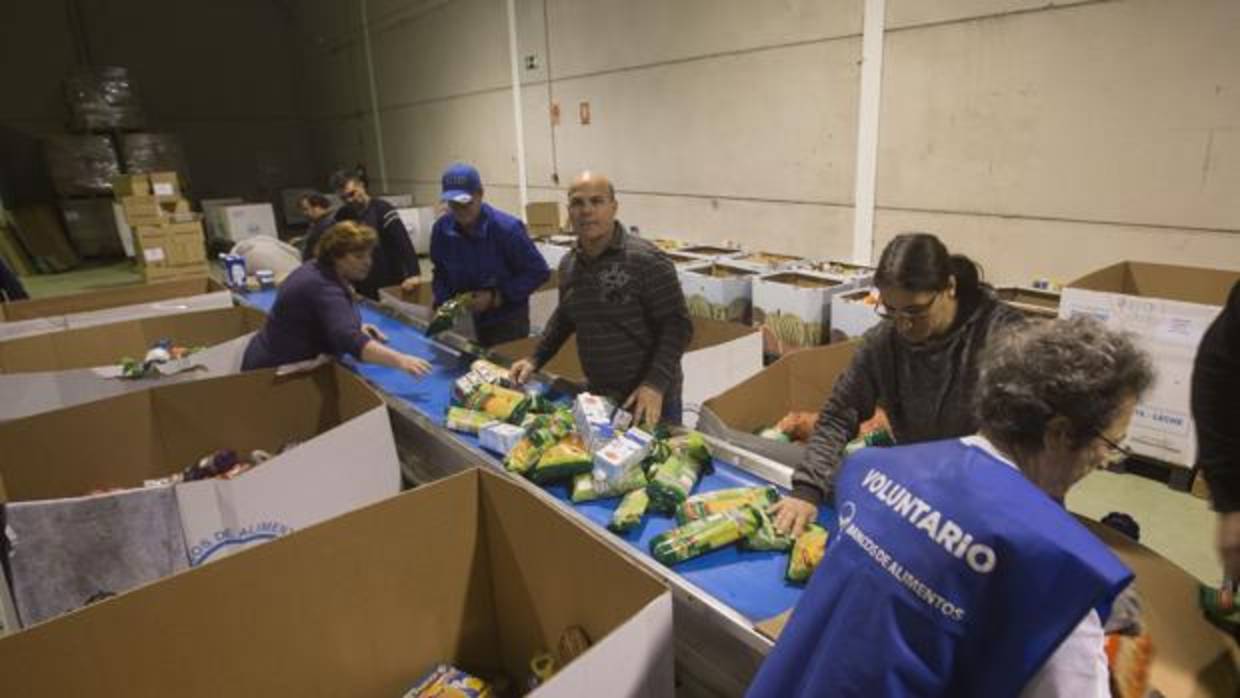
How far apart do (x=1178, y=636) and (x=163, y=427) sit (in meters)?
2.51

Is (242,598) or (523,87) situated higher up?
(523,87)

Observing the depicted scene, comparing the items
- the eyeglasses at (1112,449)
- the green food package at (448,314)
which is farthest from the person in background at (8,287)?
the eyeglasses at (1112,449)

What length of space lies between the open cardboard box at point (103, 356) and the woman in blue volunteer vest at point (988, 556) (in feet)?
7.57

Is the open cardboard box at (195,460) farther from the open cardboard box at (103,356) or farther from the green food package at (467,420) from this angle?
the open cardboard box at (103,356)

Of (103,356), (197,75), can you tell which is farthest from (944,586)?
(197,75)

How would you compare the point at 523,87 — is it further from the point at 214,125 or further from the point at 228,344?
the point at 214,125

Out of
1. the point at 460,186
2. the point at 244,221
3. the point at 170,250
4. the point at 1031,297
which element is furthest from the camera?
the point at 244,221

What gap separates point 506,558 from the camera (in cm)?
Answer: 138

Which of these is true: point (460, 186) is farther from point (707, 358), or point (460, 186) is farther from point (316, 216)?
point (316, 216)

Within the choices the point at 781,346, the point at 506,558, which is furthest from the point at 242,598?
the point at 781,346

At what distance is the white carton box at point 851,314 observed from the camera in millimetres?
3482

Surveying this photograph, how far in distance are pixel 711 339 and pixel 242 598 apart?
2.13 m

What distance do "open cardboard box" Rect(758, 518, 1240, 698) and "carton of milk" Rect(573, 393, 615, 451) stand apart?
25.5 inches

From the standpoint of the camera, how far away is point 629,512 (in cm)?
142
